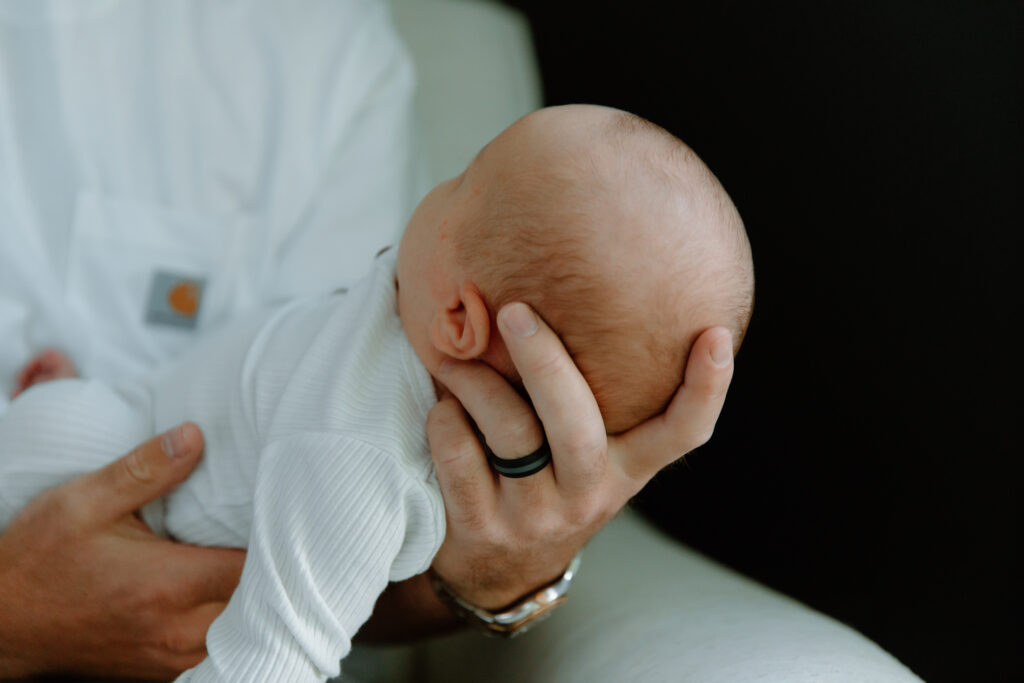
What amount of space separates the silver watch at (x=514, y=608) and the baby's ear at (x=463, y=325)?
34 cm

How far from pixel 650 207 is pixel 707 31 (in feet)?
2.03

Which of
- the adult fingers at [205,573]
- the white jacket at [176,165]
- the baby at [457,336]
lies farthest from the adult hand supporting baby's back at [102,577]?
the white jacket at [176,165]

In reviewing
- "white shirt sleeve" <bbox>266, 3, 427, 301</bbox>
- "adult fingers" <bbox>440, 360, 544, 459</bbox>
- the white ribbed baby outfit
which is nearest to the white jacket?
"white shirt sleeve" <bbox>266, 3, 427, 301</bbox>

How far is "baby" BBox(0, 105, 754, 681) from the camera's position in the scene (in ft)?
2.12

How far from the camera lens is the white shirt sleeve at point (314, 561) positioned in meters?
0.66

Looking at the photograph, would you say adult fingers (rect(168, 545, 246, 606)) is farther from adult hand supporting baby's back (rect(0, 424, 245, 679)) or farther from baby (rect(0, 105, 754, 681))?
baby (rect(0, 105, 754, 681))

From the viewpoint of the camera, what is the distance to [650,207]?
64 cm

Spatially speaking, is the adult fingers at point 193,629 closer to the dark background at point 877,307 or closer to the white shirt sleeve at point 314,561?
the white shirt sleeve at point 314,561

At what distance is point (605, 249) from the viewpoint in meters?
0.64

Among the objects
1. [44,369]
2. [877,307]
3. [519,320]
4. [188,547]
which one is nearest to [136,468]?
[188,547]

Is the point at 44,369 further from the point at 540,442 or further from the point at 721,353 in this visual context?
the point at 721,353

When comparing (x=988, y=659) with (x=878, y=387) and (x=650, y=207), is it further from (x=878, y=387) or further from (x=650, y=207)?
(x=650, y=207)

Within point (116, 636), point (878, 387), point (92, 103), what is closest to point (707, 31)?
point (878, 387)

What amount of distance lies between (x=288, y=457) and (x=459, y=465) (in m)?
0.17
